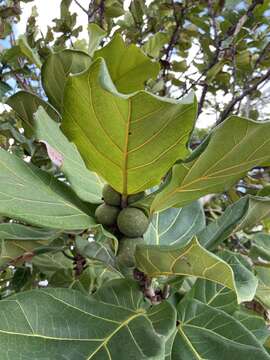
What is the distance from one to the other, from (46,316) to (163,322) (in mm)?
164


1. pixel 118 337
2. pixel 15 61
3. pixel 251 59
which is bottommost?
pixel 118 337

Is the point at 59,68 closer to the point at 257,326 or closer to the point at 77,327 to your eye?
the point at 77,327

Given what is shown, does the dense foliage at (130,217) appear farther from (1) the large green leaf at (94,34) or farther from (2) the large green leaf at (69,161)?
(1) the large green leaf at (94,34)

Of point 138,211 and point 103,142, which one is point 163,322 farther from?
point 103,142

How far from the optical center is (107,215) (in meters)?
0.71

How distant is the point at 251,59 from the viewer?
1.90 m

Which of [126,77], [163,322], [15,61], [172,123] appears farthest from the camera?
[15,61]

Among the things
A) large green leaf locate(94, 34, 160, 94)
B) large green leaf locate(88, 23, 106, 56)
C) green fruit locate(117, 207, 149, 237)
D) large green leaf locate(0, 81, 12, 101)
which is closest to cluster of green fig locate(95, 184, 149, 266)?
green fruit locate(117, 207, 149, 237)

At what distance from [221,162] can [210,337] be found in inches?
10.6

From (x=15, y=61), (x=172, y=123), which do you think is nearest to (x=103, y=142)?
(x=172, y=123)

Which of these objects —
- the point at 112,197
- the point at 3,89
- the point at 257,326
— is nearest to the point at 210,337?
the point at 257,326

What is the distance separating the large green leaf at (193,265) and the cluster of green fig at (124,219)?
0.03 m

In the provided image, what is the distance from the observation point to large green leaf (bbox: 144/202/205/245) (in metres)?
0.92

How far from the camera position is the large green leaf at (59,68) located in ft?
2.96
